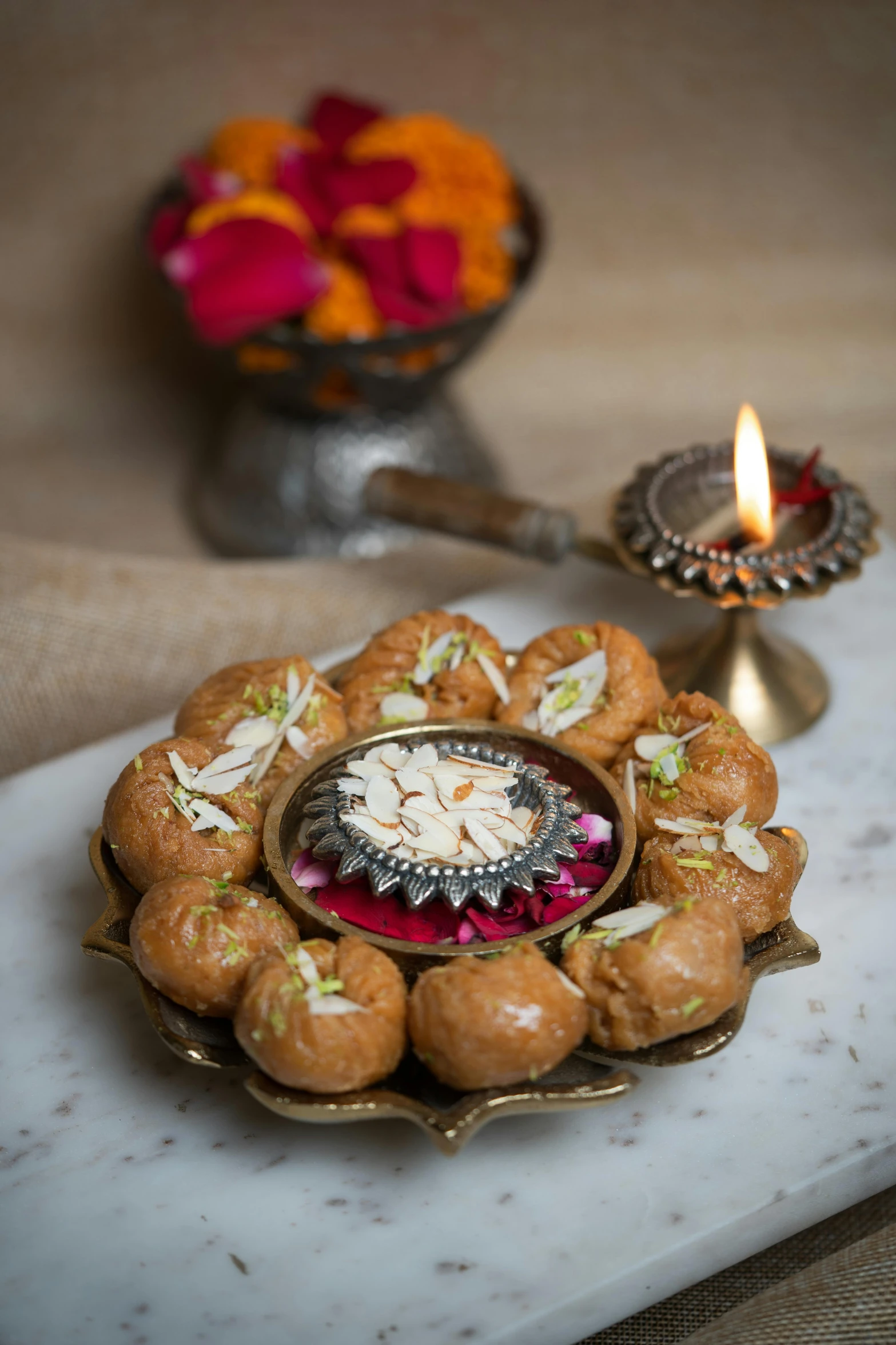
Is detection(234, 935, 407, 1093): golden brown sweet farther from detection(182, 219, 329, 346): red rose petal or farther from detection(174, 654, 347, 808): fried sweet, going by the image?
detection(182, 219, 329, 346): red rose petal

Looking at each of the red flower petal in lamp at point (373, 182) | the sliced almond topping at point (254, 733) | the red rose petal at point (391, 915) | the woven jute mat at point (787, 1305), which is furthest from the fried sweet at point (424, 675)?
the red flower petal in lamp at point (373, 182)

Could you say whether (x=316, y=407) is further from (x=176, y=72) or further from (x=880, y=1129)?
(x=880, y=1129)

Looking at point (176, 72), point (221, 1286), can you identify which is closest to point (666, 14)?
point (176, 72)

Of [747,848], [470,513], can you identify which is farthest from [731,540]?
[747,848]

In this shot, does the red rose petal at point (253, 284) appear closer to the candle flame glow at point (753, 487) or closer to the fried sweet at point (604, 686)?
the candle flame glow at point (753, 487)

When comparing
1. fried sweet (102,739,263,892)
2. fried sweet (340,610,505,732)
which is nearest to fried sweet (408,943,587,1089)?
fried sweet (102,739,263,892)
